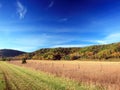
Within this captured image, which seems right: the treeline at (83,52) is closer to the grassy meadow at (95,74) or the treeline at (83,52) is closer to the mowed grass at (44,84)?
the grassy meadow at (95,74)

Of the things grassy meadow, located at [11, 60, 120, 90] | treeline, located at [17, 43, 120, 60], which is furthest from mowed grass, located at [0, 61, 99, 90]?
treeline, located at [17, 43, 120, 60]

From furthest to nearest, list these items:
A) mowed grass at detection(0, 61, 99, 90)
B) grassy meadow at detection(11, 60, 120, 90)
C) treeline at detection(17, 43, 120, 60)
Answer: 1. treeline at detection(17, 43, 120, 60)
2. grassy meadow at detection(11, 60, 120, 90)
3. mowed grass at detection(0, 61, 99, 90)

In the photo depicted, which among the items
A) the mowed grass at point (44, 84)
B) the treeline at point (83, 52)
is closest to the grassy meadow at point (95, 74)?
the mowed grass at point (44, 84)

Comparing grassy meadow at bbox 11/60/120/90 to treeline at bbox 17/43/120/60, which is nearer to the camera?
grassy meadow at bbox 11/60/120/90

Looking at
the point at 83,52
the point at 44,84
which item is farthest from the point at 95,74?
the point at 83,52

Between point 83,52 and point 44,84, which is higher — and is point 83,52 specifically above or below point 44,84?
above

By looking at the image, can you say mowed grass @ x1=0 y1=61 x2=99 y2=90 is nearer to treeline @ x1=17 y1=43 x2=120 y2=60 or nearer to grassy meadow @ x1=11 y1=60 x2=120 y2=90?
grassy meadow @ x1=11 y1=60 x2=120 y2=90

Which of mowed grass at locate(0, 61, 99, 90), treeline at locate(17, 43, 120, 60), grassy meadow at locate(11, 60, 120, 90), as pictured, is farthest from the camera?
treeline at locate(17, 43, 120, 60)

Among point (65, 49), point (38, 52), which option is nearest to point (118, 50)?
point (65, 49)

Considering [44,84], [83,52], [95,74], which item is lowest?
[44,84]

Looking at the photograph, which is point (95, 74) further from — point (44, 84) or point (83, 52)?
point (83, 52)

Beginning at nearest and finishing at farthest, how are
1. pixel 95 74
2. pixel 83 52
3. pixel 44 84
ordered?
pixel 44 84 → pixel 95 74 → pixel 83 52

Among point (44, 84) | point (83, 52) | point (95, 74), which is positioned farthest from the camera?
point (83, 52)

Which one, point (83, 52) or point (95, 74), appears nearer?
point (95, 74)
